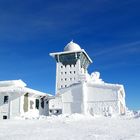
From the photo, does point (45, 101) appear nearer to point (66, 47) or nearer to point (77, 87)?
point (77, 87)

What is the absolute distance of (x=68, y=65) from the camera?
8594 cm

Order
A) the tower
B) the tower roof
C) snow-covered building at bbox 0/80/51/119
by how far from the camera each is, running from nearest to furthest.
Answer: snow-covered building at bbox 0/80/51/119
the tower
the tower roof

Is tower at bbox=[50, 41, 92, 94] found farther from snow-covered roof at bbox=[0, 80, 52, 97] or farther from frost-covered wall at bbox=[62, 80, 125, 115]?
frost-covered wall at bbox=[62, 80, 125, 115]

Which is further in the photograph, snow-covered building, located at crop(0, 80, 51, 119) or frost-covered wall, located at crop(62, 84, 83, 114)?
frost-covered wall, located at crop(62, 84, 83, 114)

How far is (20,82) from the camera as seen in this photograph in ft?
167

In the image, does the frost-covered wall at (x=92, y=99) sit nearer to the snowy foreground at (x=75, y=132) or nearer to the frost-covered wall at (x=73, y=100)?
the frost-covered wall at (x=73, y=100)

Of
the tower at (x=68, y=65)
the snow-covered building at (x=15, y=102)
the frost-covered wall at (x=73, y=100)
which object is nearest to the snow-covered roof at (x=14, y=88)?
the snow-covered building at (x=15, y=102)

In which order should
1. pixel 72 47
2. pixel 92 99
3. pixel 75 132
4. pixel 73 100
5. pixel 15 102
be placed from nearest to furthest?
1. pixel 75 132
2. pixel 15 102
3. pixel 92 99
4. pixel 73 100
5. pixel 72 47

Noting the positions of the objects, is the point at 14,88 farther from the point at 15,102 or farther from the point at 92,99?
the point at 92,99

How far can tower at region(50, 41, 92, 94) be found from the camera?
84562 mm

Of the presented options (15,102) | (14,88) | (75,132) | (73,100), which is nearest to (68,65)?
(73,100)

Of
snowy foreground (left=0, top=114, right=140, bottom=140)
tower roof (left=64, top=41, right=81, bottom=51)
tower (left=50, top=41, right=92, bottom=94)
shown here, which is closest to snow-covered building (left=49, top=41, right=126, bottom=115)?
snowy foreground (left=0, top=114, right=140, bottom=140)

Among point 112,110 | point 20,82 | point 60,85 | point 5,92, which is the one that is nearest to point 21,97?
point 5,92

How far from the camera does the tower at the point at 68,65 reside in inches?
3329
